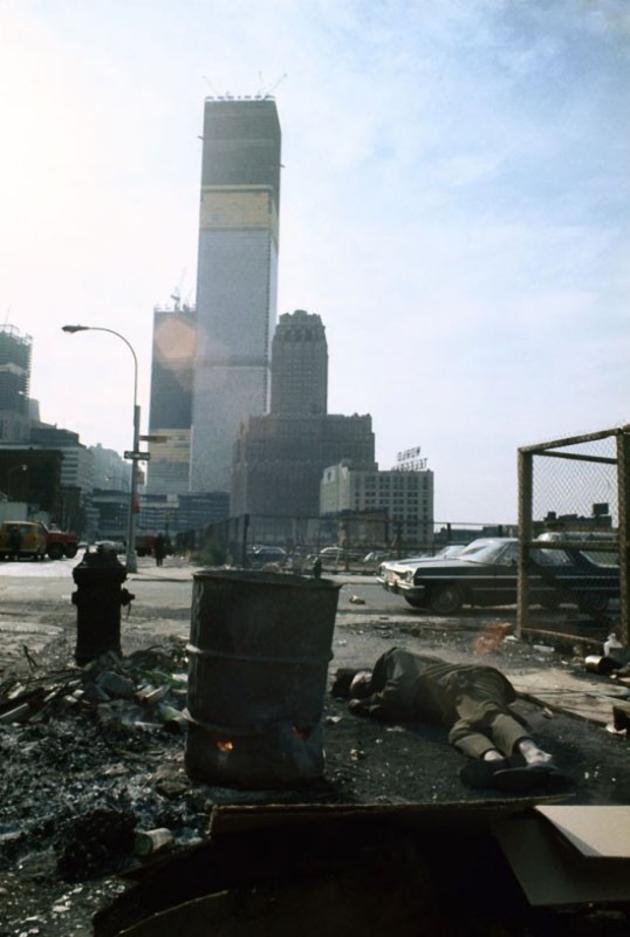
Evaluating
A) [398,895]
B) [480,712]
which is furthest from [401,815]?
[480,712]

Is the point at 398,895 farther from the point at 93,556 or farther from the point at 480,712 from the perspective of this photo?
the point at 93,556

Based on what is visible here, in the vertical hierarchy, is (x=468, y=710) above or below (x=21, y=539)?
below

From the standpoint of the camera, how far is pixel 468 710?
15.9 feet

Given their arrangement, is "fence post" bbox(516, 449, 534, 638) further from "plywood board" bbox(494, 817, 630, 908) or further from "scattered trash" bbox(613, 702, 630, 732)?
"plywood board" bbox(494, 817, 630, 908)

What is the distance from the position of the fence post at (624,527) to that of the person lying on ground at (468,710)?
332cm

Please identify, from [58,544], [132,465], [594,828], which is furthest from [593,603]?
[58,544]

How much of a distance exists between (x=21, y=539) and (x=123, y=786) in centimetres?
3298

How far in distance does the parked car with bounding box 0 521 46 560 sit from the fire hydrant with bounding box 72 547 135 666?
29295 millimetres

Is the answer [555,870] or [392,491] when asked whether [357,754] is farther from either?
[392,491]

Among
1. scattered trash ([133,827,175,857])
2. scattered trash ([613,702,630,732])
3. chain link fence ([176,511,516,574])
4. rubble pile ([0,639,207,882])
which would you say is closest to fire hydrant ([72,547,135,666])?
rubble pile ([0,639,207,882])

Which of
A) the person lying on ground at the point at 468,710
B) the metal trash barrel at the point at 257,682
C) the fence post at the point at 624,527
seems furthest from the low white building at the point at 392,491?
the metal trash barrel at the point at 257,682

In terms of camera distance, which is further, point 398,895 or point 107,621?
point 107,621

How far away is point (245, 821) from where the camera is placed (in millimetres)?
2291

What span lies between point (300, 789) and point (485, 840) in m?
1.69
